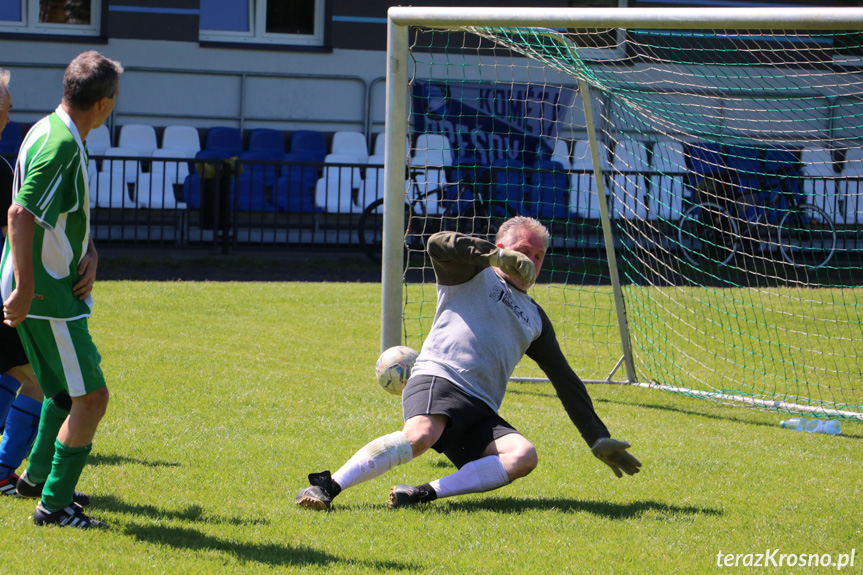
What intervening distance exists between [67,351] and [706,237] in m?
9.34

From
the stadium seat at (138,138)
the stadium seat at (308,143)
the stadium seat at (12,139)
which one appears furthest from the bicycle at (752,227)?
the stadium seat at (12,139)

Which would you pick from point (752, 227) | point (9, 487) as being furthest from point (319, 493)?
point (752, 227)

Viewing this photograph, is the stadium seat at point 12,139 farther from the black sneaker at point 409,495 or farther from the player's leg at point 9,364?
the black sneaker at point 409,495

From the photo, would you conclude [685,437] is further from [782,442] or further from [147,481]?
[147,481]

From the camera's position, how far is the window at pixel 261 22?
54.2 ft

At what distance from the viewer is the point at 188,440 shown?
504cm

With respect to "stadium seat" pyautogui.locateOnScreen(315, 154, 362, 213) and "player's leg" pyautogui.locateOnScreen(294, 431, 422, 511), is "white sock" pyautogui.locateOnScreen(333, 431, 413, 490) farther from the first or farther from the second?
"stadium seat" pyautogui.locateOnScreen(315, 154, 362, 213)

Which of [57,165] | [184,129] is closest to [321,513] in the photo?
[57,165]

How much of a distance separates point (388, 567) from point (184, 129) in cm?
1367

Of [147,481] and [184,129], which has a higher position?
[184,129]

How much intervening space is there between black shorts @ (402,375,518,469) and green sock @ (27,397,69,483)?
1.50 metres

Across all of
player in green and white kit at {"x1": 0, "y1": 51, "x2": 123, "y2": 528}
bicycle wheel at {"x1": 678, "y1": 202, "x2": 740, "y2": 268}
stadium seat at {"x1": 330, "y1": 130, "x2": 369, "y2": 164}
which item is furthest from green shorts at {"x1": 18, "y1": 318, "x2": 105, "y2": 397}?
stadium seat at {"x1": 330, "y1": 130, "x2": 369, "y2": 164}

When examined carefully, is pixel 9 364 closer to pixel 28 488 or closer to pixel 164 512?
pixel 28 488

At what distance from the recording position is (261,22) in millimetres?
16531
